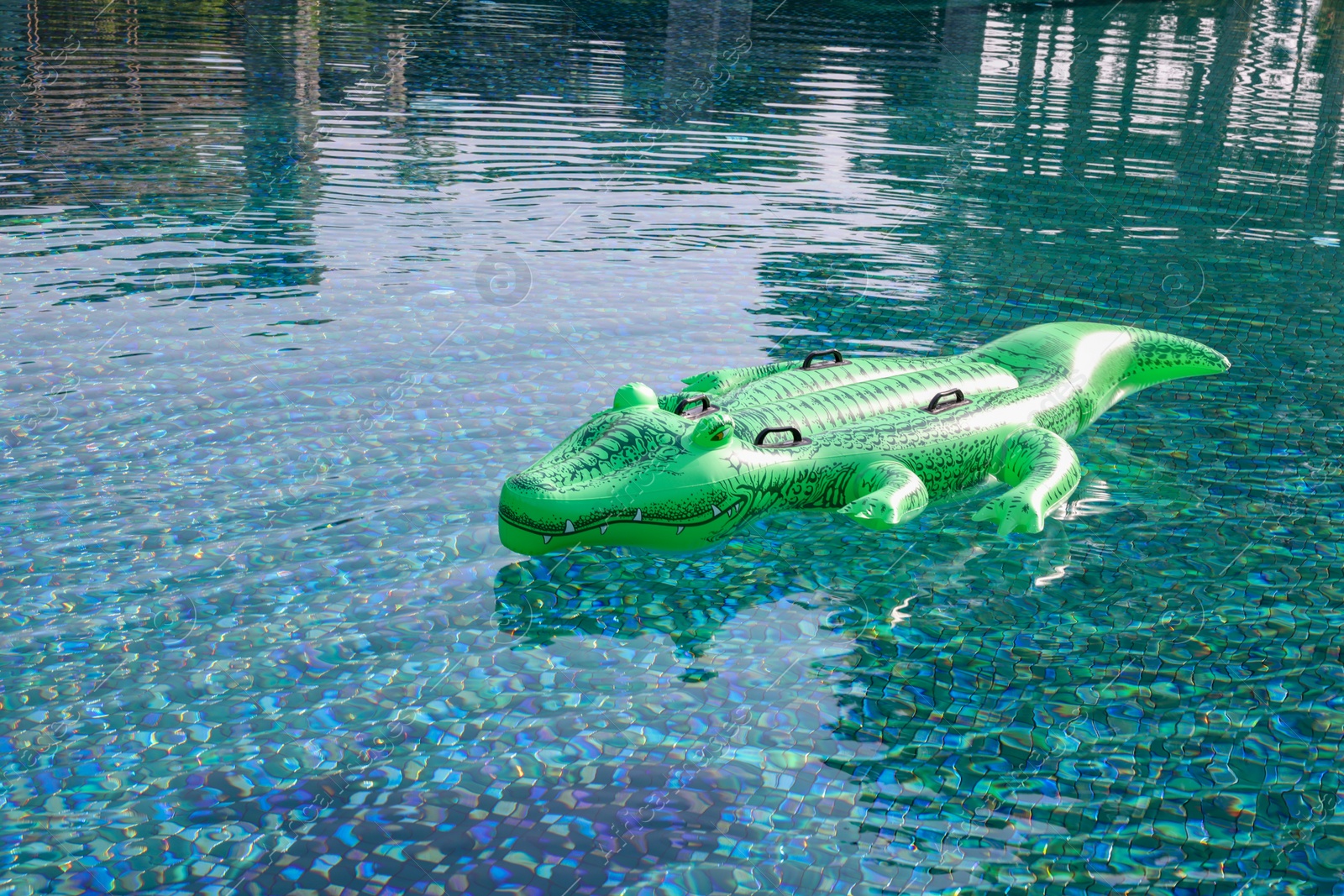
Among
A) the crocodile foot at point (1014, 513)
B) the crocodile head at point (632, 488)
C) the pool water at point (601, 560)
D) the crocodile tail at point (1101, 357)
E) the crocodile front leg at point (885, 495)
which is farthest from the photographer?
the crocodile tail at point (1101, 357)

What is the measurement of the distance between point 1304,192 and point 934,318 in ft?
19.0

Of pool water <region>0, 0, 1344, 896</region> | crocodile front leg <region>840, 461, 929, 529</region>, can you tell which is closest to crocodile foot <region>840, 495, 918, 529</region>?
crocodile front leg <region>840, 461, 929, 529</region>

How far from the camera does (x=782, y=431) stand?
15.3ft

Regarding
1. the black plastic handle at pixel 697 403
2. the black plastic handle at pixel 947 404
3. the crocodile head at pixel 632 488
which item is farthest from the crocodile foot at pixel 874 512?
the black plastic handle at pixel 947 404

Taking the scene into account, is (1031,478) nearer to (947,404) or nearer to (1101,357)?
(947,404)

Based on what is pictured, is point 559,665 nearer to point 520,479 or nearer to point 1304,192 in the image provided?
point 520,479

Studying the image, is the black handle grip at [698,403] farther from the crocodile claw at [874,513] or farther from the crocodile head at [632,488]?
the crocodile claw at [874,513]

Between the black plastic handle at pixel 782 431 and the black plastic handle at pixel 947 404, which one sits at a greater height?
the black plastic handle at pixel 947 404

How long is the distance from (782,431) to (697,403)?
1.16 ft

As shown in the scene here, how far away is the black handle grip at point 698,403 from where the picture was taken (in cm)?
469

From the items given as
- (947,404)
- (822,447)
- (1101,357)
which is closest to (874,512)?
(822,447)

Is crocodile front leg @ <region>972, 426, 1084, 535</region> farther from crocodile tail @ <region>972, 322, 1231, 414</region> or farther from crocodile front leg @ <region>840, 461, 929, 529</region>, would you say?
crocodile tail @ <region>972, 322, 1231, 414</region>

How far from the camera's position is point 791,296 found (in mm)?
7840

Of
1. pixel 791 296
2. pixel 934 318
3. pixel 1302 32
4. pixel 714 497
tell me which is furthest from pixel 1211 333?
pixel 1302 32
